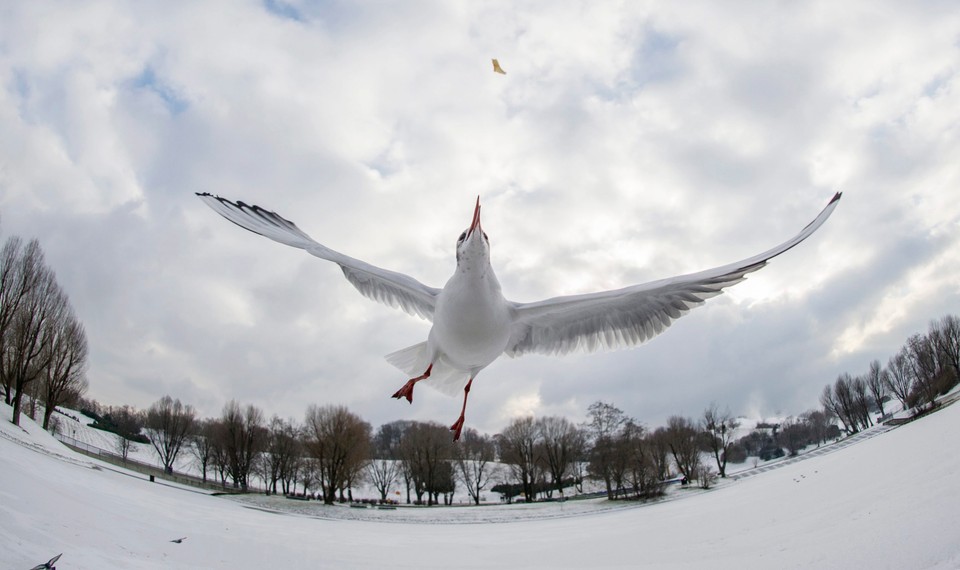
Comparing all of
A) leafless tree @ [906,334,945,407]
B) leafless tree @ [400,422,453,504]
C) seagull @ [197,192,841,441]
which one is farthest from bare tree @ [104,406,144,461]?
leafless tree @ [906,334,945,407]

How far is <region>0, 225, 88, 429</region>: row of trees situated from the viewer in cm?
3031

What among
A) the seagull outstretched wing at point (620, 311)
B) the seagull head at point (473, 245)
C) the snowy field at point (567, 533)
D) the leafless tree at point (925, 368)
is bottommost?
the snowy field at point (567, 533)

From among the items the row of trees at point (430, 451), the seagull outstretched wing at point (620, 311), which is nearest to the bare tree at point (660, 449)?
the row of trees at point (430, 451)

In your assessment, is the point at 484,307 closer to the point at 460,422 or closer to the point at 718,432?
the point at 460,422

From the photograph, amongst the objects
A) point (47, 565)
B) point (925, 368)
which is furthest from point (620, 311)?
point (925, 368)

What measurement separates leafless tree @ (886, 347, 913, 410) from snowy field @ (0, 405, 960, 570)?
2299 inches

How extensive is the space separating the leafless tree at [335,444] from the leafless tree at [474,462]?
13420 millimetres

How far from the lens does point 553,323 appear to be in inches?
274

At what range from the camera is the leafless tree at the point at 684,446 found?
4712 centimetres

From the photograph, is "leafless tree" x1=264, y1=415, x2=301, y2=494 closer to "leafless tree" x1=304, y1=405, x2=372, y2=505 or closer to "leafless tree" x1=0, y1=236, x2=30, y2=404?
"leafless tree" x1=304, y1=405, x2=372, y2=505

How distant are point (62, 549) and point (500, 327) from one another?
22.7ft

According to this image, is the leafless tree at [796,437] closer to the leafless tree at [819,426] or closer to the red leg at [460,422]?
the leafless tree at [819,426]

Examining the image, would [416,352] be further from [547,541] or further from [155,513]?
[547,541]

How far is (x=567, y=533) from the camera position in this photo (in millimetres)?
21938
